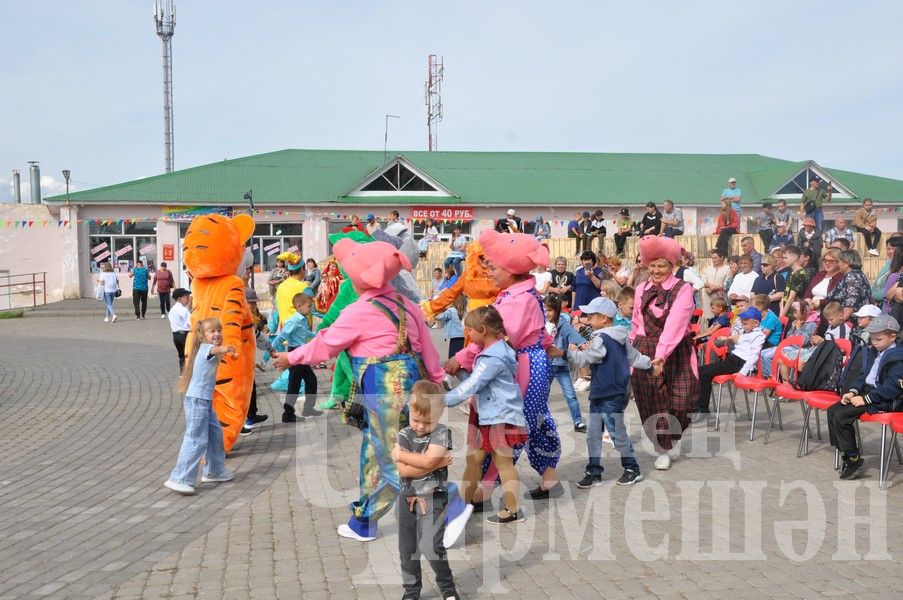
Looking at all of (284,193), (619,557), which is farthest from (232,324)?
(284,193)

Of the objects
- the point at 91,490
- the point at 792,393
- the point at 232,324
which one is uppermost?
the point at 232,324

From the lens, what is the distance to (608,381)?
708 cm

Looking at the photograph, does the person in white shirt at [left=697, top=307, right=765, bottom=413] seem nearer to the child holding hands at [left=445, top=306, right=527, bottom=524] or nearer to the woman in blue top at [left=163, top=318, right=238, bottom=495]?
the child holding hands at [left=445, top=306, right=527, bottom=524]

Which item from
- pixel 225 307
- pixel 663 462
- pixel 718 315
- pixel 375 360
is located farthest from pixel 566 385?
pixel 375 360

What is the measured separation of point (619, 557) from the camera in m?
5.44

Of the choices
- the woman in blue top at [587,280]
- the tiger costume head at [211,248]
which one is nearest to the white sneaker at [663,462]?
the tiger costume head at [211,248]

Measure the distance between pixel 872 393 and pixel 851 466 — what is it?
2.17 feet

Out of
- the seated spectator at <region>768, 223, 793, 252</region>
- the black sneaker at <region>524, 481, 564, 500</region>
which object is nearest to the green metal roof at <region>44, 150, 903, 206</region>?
the seated spectator at <region>768, 223, 793, 252</region>

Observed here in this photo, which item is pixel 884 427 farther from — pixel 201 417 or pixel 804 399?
pixel 201 417

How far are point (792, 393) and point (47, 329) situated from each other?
67.9 ft

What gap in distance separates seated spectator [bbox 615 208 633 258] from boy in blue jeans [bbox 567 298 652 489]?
13.5m

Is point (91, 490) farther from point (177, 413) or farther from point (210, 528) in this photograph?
point (177, 413)

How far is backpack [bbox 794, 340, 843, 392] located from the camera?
8070 mm

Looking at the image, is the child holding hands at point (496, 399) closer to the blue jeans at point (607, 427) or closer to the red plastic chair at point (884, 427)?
the blue jeans at point (607, 427)
